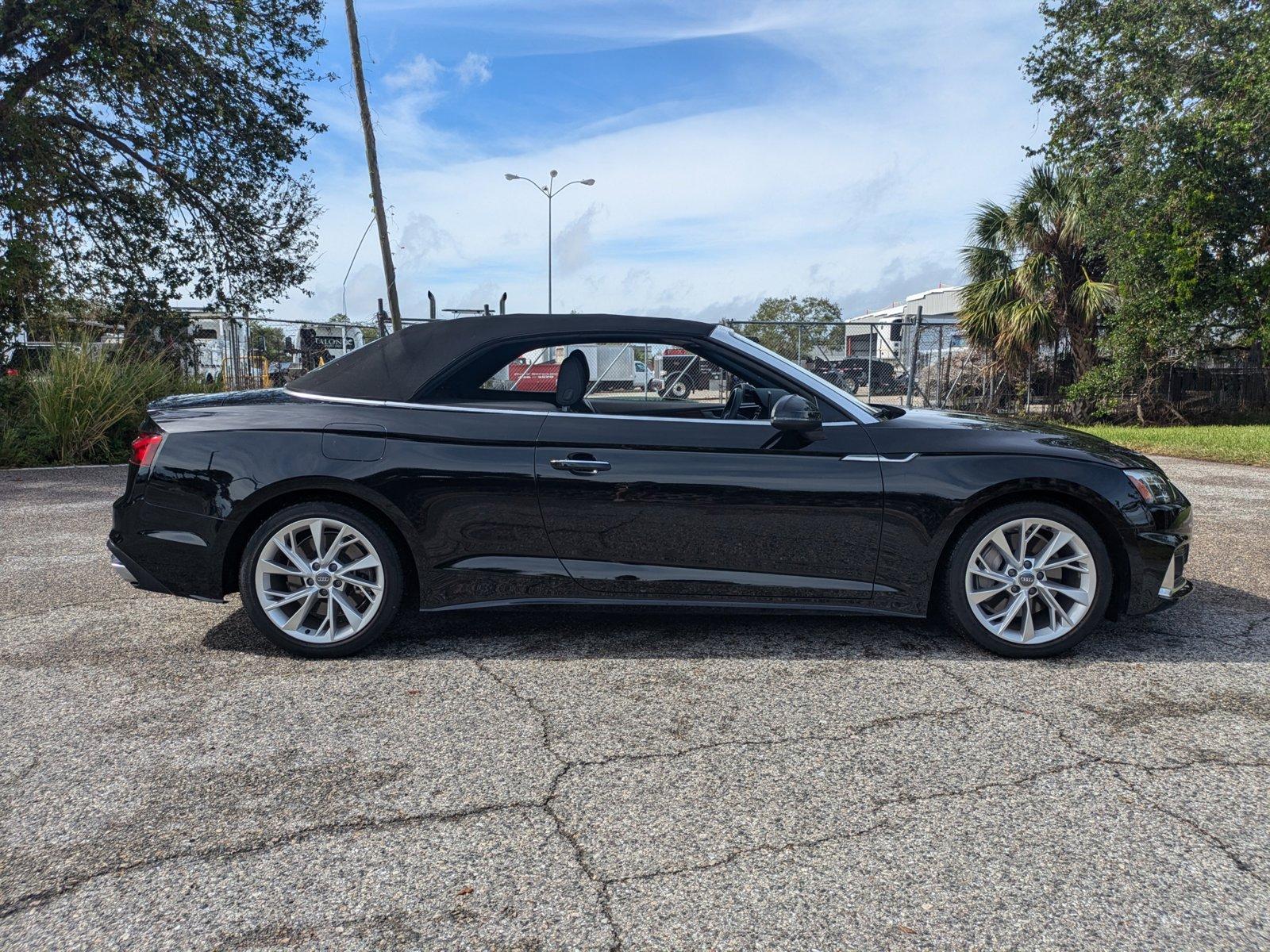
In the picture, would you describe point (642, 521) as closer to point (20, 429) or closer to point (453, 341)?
point (453, 341)

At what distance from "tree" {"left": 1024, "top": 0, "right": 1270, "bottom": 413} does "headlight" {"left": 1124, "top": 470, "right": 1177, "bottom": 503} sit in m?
14.7

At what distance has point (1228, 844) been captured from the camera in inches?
94.6

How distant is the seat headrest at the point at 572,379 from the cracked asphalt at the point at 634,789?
45.0 inches

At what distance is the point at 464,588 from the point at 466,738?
0.94 meters

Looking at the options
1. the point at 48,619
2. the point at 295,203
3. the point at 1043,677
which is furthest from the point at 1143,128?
the point at 48,619

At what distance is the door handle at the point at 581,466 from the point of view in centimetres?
385

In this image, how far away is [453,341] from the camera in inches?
163

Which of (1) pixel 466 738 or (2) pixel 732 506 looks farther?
(2) pixel 732 506

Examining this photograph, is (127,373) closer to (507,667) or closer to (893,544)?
(507,667)

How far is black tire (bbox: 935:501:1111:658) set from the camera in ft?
12.6

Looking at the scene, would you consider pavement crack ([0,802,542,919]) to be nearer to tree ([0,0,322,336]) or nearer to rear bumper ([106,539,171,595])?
rear bumper ([106,539,171,595])

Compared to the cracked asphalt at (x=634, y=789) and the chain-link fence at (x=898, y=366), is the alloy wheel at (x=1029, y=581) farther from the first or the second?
the chain-link fence at (x=898, y=366)

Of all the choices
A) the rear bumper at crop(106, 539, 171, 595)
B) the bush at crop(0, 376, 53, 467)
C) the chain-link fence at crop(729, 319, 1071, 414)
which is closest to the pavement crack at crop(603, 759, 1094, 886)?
the rear bumper at crop(106, 539, 171, 595)

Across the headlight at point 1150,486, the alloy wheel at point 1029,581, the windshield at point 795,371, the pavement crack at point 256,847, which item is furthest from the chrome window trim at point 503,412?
the pavement crack at point 256,847
